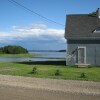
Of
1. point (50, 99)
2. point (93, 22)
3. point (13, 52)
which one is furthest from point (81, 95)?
point (13, 52)

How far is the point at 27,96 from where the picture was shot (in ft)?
41.0

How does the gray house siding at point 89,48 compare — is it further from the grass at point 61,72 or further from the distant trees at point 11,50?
the distant trees at point 11,50

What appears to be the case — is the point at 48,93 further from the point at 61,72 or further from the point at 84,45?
the point at 84,45

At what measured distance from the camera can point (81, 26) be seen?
3425 cm

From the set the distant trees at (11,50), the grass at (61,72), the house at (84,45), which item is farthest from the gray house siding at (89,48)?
the distant trees at (11,50)

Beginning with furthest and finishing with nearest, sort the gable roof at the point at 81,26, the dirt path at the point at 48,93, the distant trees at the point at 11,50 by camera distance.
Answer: the distant trees at the point at 11,50 < the gable roof at the point at 81,26 < the dirt path at the point at 48,93

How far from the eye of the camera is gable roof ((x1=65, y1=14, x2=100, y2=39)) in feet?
106

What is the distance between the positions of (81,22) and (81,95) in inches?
895

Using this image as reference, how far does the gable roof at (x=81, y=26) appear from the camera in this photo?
32438 millimetres

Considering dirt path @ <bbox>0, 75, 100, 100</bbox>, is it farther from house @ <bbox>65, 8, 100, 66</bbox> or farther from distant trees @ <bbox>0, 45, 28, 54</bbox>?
distant trees @ <bbox>0, 45, 28, 54</bbox>

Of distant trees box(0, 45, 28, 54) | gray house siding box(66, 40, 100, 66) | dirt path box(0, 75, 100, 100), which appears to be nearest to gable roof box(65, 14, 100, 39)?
gray house siding box(66, 40, 100, 66)

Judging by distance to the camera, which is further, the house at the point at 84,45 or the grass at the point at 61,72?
the house at the point at 84,45

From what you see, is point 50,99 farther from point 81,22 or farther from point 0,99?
point 81,22

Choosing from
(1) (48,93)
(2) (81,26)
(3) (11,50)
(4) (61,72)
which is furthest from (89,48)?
(3) (11,50)
